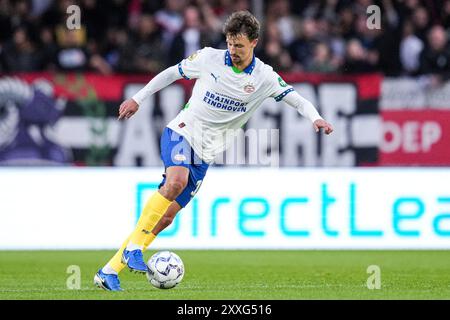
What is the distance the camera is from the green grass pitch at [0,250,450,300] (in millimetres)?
9084

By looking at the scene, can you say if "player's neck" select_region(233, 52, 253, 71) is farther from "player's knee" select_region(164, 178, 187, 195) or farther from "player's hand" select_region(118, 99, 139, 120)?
"player's knee" select_region(164, 178, 187, 195)

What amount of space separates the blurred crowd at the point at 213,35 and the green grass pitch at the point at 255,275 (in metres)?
4.27

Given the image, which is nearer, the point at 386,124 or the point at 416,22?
the point at 386,124

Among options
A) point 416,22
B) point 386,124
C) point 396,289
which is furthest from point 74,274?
point 416,22

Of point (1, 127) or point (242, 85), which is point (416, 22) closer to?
point (1, 127)

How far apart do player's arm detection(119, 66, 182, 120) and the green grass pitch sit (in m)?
1.41

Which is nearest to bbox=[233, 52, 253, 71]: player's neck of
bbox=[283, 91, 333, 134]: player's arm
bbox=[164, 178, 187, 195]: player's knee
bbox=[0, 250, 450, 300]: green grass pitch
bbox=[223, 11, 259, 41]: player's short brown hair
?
bbox=[223, 11, 259, 41]: player's short brown hair

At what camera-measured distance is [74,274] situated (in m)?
10.4

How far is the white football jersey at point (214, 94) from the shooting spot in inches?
379

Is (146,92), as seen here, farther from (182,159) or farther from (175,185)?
(175,185)

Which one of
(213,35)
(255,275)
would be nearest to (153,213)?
(255,275)

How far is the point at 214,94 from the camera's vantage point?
9625 millimetres

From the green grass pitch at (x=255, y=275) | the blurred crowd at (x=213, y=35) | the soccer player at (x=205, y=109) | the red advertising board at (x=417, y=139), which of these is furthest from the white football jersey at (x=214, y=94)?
the blurred crowd at (x=213, y=35)
